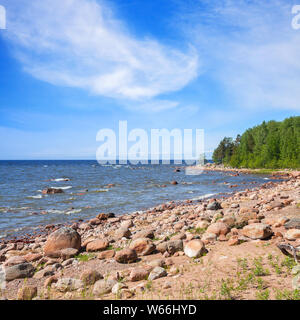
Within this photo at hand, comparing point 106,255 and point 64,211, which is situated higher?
point 106,255

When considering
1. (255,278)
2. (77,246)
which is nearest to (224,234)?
(255,278)

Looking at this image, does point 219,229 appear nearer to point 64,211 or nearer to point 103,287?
point 103,287

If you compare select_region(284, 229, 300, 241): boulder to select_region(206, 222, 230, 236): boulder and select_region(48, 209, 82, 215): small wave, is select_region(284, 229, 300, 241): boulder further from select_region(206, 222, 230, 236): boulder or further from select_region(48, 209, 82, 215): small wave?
select_region(48, 209, 82, 215): small wave

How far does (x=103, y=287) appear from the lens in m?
5.23

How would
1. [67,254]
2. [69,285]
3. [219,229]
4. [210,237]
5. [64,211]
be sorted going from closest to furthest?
[69,285] < [210,237] < [67,254] < [219,229] < [64,211]

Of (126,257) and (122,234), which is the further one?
(122,234)

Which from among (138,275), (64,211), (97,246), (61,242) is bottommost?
(64,211)

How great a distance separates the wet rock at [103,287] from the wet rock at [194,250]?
2.63 m

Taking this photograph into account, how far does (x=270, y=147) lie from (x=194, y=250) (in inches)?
2693

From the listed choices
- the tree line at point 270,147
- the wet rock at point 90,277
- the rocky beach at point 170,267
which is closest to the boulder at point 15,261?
the rocky beach at point 170,267

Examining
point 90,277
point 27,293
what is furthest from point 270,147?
point 27,293

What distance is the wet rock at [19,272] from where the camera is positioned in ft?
22.2

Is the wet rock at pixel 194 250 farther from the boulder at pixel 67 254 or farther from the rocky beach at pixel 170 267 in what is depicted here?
the boulder at pixel 67 254
